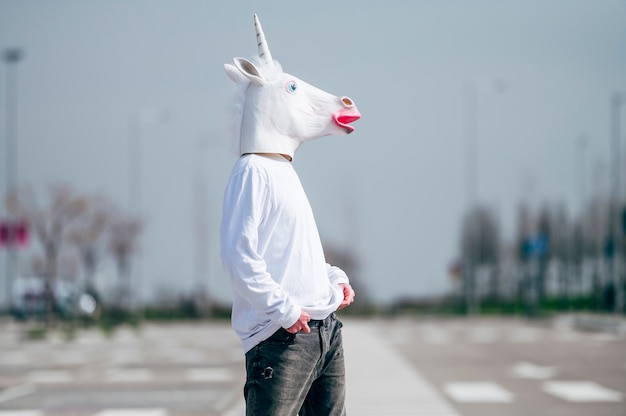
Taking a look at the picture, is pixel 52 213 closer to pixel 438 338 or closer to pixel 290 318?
pixel 438 338

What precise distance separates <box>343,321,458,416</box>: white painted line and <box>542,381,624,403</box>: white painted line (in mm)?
1527

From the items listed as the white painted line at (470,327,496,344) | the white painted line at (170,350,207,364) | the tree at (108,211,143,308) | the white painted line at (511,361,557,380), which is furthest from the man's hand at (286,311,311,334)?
the tree at (108,211,143,308)

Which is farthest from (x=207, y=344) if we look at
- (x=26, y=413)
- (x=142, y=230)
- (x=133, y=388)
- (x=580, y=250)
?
(x=580, y=250)

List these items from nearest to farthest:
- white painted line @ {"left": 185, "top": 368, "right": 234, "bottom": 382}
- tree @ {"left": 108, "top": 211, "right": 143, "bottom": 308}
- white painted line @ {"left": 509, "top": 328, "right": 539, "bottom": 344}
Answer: white painted line @ {"left": 185, "top": 368, "right": 234, "bottom": 382} < white painted line @ {"left": 509, "top": 328, "right": 539, "bottom": 344} < tree @ {"left": 108, "top": 211, "right": 143, "bottom": 308}

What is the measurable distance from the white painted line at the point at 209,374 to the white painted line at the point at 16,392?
2.44 m

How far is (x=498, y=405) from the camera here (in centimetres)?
1226

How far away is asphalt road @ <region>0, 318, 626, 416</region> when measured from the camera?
12.2 meters

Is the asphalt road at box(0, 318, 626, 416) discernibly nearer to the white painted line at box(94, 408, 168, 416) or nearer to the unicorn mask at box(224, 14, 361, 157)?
the white painted line at box(94, 408, 168, 416)

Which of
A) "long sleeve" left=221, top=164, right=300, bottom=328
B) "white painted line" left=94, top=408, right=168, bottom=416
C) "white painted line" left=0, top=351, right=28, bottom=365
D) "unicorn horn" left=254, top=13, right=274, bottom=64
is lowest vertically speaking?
"white painted line" left=0, top=351, right=28, bottom=365

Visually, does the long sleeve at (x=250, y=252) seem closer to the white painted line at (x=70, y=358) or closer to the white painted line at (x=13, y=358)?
the white painted line at (x=70, y=358)

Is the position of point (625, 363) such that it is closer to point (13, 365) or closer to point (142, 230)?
point (13, 365)

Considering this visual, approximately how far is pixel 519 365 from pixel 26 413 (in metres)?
9.48

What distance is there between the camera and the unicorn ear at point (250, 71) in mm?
4609

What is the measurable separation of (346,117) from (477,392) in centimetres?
955
